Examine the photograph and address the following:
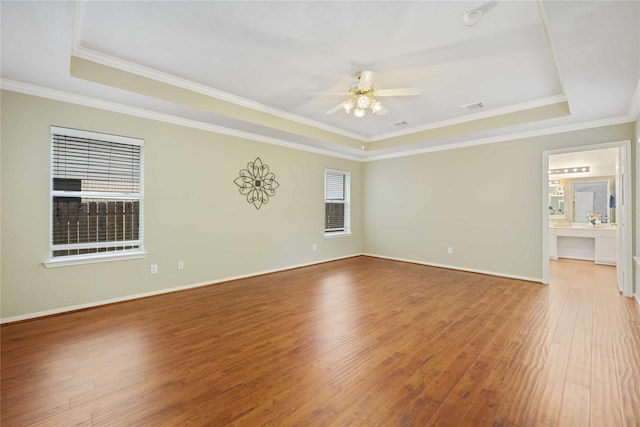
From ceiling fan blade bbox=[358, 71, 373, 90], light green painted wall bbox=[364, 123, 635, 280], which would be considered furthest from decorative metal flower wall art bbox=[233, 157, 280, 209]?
light green painted wall bbox=[364, 123, 635, 280]

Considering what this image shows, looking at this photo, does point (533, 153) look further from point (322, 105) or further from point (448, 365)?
point (448, 365)

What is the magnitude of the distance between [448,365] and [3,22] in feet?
13.7

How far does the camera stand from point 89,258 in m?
3.38

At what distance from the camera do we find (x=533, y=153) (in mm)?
4633

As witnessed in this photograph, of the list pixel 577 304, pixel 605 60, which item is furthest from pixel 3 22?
pixel 577 304

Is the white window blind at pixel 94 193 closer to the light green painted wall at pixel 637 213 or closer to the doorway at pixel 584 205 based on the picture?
the light green painted wall at pixel 637 213

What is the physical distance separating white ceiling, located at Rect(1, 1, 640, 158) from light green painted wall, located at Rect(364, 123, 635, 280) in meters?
0.74

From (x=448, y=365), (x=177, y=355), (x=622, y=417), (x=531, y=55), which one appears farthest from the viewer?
(x=531, y=55)

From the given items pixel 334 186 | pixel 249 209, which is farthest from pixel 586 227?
pixel 249 209

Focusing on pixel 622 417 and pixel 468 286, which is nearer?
pixel 622 417

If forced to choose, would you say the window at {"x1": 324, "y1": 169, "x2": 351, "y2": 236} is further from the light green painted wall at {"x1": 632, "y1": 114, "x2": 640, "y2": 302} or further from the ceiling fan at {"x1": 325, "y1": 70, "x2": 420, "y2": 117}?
the light green painted wall at {"x1": 632, "y1": 114, "x2": 640, "y2": 302}

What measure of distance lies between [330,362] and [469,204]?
14.5 ft

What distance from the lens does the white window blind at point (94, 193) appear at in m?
3.27

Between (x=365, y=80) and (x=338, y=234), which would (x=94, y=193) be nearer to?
(x=365, y=80)
